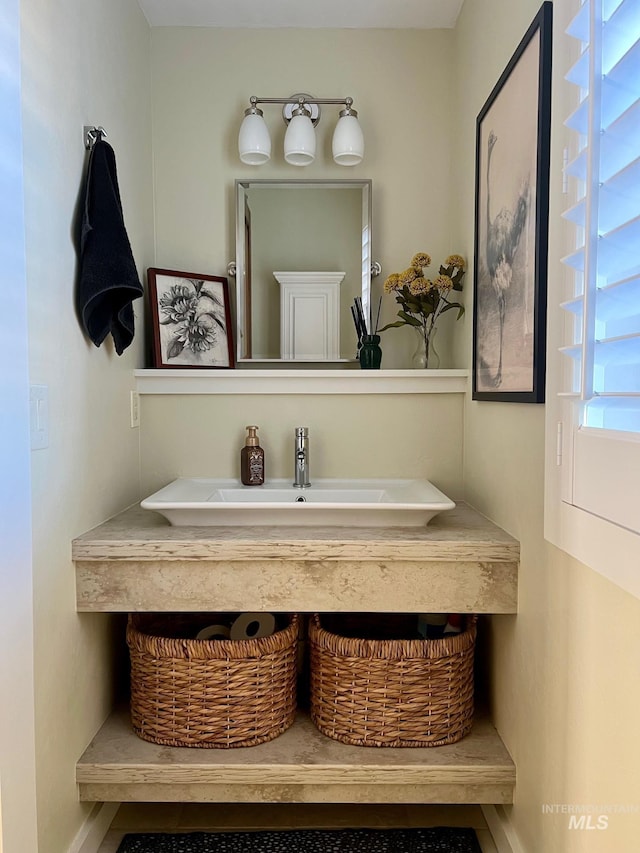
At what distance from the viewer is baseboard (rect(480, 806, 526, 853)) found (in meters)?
1.51

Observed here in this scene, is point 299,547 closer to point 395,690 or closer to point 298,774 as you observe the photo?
point 395,690

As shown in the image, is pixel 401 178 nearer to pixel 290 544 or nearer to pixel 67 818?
pixel 290 544

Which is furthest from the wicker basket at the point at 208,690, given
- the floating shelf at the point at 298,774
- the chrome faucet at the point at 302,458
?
the chrome faucet at the point at 302,458

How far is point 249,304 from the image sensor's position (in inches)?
86.0

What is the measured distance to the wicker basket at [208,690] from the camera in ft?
5.20

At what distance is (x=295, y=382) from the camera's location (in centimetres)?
A: 207

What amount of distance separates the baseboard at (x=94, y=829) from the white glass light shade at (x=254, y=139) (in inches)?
78.6

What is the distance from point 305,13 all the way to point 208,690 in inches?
82.9

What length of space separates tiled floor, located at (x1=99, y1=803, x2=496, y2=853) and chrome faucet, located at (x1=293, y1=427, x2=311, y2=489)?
36.5 inches

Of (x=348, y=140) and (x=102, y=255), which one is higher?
(x=348, y=140)

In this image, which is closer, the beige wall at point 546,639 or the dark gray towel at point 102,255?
the beige wall at point 546,639

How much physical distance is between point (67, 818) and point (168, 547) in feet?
2.22

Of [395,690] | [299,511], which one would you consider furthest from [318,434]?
[395,690]

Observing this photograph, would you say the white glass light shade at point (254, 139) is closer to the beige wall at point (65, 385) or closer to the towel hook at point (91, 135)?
the beige wall at point (65, 385)
